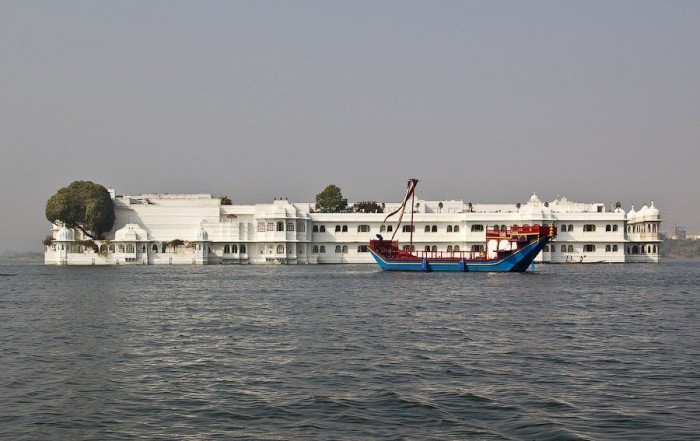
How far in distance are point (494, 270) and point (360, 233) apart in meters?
32.0

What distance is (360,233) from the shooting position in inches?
3826

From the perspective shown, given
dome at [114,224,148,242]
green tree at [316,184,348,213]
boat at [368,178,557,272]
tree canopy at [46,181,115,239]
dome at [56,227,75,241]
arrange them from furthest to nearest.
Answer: green tree at [316,184,348,213]
tree canopy at [46,181,115,239]
dome at [56,227,75,241]
dome at [114,224,148,242]
boat at [368,178,557,272]

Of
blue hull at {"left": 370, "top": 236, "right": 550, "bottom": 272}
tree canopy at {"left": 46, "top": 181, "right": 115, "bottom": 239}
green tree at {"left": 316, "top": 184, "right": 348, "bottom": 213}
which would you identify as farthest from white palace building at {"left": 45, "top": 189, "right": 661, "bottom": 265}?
blue hull at {"left": 370, "top": 236, "right": 550, "bottom": 272}

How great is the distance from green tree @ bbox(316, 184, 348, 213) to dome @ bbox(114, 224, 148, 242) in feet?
89.1

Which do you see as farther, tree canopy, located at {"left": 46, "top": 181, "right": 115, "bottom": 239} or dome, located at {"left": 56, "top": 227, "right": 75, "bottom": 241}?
tree canopy, located at {"left": 46, "top": 181, "right": 115, "bottom": 239}

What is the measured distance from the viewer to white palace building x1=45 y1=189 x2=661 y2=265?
94.4 meters

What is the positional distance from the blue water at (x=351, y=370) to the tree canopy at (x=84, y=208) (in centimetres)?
6387

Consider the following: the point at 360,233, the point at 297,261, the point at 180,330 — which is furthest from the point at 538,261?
the point at 180,330

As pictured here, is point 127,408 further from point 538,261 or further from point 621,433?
point 538,261

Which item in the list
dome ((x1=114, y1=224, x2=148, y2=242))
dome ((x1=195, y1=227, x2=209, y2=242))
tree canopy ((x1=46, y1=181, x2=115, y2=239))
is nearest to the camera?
dome ((x1=195, y1=227, x2=209, y2=242))

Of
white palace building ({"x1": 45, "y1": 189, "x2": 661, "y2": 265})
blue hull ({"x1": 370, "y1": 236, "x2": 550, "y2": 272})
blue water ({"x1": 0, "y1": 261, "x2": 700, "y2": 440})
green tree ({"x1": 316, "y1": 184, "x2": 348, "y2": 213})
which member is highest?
green tree ({"x1": 316, "y1": 184, "x2": 348, "y2": 213})

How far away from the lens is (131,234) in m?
93.9

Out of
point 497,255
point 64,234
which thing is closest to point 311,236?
point 64,234

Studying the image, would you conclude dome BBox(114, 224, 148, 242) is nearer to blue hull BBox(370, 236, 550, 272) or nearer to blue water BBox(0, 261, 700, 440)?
blue hull BBox(370, 236, 550, 272)
